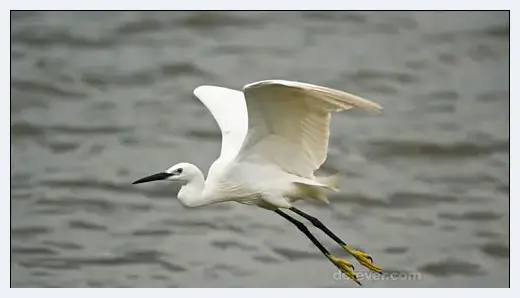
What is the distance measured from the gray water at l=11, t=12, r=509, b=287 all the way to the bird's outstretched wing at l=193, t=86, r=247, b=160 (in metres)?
0.29

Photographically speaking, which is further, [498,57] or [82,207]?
[82,207]

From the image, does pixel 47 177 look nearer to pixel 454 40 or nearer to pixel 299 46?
pixel 299 46

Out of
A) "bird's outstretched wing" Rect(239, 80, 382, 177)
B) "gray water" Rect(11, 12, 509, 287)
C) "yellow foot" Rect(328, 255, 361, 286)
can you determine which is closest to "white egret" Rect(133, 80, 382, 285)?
"bird's outstretched wing" Rect(239, 80, 382, 177)

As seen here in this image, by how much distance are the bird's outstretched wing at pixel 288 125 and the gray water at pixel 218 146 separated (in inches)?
24.9

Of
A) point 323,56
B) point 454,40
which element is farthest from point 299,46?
point 454,40

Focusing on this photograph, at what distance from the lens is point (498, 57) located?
13.3 ft

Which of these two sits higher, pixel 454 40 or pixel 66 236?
pixel 454 40

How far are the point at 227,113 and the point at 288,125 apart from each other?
428mm

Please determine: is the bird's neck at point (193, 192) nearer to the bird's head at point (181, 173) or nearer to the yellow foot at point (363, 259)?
the bird's head at point (181, 173)

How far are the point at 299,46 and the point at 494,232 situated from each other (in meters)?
1.00

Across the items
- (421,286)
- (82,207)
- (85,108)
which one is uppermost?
(85,108)

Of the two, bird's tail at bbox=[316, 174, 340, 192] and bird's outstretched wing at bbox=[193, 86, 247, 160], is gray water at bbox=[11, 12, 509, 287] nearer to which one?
bird's outstretched wing at bbox=[193, 86, 247, 160]

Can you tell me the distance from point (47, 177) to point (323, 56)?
A: 1.16 metres

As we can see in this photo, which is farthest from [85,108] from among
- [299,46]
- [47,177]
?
[299,46]
